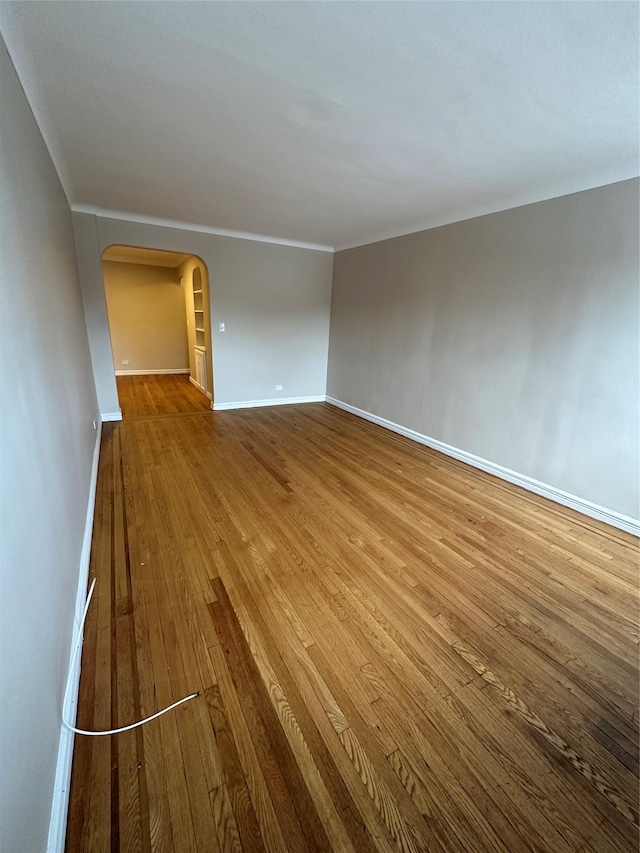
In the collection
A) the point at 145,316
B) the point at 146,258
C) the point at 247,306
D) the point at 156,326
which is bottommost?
the point at 156,326

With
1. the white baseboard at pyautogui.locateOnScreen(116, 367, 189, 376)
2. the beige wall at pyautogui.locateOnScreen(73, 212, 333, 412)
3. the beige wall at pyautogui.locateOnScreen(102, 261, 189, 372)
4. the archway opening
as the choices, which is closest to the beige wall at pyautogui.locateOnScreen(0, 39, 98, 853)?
the beige wall at pyautogui.locateOnScreen(73, 212, 333, 412)

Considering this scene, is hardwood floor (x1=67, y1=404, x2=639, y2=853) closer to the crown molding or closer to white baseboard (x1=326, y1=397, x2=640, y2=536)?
white baseboard (x1=326, y1=397, x2=640, y2=536)

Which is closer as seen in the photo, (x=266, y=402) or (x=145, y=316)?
(x=266, y=402)

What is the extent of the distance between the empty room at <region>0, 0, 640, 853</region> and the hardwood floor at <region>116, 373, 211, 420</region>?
1.32 m

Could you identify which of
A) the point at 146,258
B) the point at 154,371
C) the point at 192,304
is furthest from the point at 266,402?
the point at 146,258

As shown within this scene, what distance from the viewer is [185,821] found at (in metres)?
0.99

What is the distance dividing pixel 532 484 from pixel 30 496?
11.5 ft

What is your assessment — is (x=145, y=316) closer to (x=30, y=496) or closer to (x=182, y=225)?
Result: (x=182, y=225)

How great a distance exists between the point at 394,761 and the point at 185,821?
2.18ft

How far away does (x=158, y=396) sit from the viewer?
5.78m

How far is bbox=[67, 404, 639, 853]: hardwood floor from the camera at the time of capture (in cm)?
102

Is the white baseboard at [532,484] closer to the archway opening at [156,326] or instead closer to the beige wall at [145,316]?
the archway opening at [156,326]

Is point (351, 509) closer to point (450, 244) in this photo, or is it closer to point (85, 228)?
point (450, 244)

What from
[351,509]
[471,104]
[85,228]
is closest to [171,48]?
[471,104]
